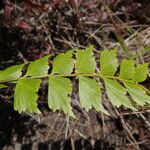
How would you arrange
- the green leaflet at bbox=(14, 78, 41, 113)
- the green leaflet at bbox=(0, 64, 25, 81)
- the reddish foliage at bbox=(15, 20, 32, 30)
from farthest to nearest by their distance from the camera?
the reddish foliage at bbox=(15, 20, 32, 30) → the green leaflet at bbox=(0, 64, 25, 81) → the green leaflet at bbox=(14, 78, 41, 113)

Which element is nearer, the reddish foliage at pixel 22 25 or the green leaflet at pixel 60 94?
the green leaflet at pixel 60 94

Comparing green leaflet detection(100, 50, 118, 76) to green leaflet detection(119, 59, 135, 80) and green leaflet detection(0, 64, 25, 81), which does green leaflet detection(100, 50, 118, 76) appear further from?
green leaflet detection(0, 64, 25, 81)

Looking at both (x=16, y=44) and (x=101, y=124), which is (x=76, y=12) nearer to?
(x=16, y=44)

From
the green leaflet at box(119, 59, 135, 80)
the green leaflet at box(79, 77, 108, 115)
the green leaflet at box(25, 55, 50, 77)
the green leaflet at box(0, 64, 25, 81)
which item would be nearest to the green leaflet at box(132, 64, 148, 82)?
the green leaflet at box(119, 59, 135, 80)

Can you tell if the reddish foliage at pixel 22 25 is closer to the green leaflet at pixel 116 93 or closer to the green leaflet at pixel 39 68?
the green leaflet at pixel 39 68

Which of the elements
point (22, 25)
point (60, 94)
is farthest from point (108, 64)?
Answer: point (22, 25)

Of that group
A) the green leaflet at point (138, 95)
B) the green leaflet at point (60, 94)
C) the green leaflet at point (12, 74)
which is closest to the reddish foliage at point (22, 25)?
the green leaflet at point (12, 74)
